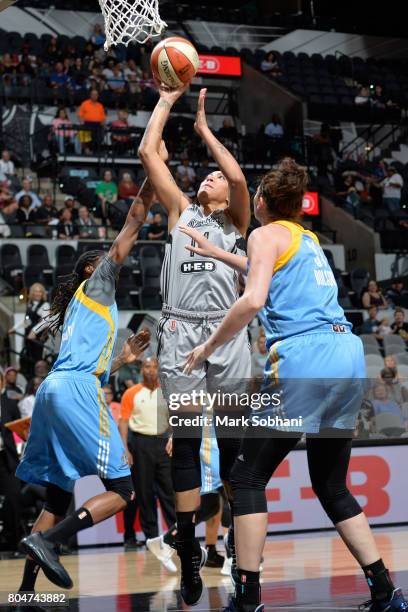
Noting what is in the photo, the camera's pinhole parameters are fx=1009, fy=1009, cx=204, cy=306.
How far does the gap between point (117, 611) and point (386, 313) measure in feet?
39.5

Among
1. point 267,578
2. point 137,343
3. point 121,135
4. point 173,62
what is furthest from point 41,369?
point 121,135

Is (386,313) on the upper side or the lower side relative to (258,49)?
lower

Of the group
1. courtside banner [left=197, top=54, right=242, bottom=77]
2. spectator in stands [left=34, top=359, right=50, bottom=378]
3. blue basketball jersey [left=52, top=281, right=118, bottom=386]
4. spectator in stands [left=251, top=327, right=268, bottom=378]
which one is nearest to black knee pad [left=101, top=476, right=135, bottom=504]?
blue basketball jersey [left=52, top=281, right=118, bottom=386]

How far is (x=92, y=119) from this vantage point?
2039 centimetres

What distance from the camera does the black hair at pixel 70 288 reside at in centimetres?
610

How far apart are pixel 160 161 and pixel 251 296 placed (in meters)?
1.52

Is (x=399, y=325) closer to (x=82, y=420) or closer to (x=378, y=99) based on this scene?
(x=378, y=99)

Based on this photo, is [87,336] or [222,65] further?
[222,65]

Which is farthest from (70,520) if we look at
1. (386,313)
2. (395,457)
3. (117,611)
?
(386,313)

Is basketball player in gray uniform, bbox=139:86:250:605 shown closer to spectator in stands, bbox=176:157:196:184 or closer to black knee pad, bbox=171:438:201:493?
black knee pad, bbox=171:438:201:493

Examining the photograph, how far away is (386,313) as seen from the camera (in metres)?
16.7

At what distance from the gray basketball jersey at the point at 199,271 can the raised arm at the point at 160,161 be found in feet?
0.28

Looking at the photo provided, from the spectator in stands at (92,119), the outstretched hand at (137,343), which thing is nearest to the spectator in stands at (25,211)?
the spectator in stands at (92,119)

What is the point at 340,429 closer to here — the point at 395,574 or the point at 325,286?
the point at 325,286
